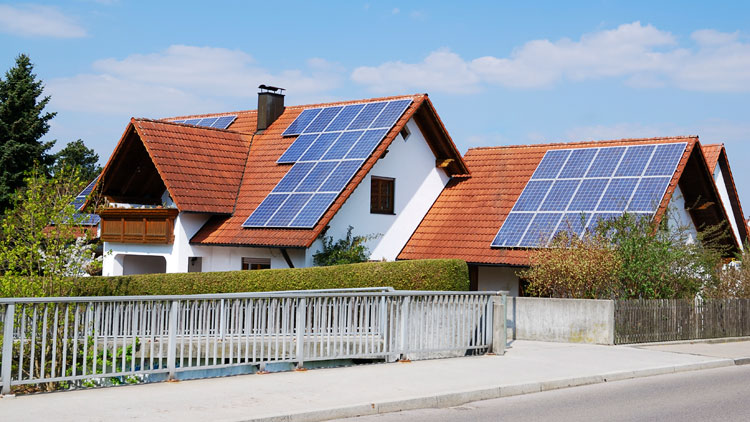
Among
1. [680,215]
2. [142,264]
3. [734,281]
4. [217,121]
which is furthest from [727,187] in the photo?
[142,264]

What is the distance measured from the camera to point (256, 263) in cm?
2816

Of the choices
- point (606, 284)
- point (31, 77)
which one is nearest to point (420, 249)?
point (606, 284)

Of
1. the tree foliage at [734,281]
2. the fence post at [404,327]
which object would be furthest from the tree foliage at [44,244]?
the tree foliage at [734,281]

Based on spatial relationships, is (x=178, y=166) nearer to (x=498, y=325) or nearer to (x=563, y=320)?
(x=563, y=320)

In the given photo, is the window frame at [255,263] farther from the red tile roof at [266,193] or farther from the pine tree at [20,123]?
the pine tree at [20,123]

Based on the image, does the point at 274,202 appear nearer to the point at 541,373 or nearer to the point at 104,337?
the point at 541,373

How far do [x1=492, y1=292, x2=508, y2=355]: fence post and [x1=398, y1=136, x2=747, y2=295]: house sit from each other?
7.80 m

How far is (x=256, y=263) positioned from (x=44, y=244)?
11644 millimetres

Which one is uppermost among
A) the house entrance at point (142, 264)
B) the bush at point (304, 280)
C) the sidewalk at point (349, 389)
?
the house entrance at point (142, 264)

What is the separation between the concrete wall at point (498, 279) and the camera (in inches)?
1100

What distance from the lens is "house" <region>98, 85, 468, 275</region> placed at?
27.1 m

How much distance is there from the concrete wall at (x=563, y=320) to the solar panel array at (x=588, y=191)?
3.79 metres

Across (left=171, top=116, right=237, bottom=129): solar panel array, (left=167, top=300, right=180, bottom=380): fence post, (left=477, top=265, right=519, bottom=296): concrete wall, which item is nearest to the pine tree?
(left=171, top=116, right=237, bottom=129): solar panel array

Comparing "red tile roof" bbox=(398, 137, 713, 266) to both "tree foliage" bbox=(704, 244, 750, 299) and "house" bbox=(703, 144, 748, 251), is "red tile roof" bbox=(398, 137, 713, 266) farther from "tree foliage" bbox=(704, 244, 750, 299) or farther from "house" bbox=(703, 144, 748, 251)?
"house" bbox=(703, 144, 748, 251)
